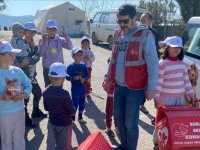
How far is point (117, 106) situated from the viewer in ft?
14.6

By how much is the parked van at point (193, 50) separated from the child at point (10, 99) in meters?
2.29

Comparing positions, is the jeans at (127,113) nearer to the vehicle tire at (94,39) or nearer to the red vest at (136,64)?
the red vest at (136,64)

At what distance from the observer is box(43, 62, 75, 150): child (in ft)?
13.1

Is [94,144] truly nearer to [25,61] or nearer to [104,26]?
[25,61]

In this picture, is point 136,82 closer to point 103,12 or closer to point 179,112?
point 179,112

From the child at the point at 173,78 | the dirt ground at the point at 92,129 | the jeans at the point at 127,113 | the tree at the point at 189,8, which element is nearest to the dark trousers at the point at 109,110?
the dirt ground at the point at 92,129

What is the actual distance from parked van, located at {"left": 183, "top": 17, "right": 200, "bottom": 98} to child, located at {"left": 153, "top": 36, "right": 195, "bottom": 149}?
0.41 meters

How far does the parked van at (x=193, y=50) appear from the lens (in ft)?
15.9

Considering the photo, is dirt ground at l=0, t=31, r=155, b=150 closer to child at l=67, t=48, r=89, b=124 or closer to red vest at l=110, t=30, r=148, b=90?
child at l=67, t=48, r=89, b=124

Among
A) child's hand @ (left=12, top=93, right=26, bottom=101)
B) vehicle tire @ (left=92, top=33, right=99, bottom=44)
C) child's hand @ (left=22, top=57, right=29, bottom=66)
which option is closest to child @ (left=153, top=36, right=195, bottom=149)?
child's hand @ (left=12, top=93, right=26, bottom=101)

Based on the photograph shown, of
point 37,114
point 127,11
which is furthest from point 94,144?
point 37,114

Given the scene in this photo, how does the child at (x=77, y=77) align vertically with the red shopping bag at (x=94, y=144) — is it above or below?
above

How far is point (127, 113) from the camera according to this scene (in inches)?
167

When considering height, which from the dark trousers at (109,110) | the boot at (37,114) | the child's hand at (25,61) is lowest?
the boot at (37,114)
